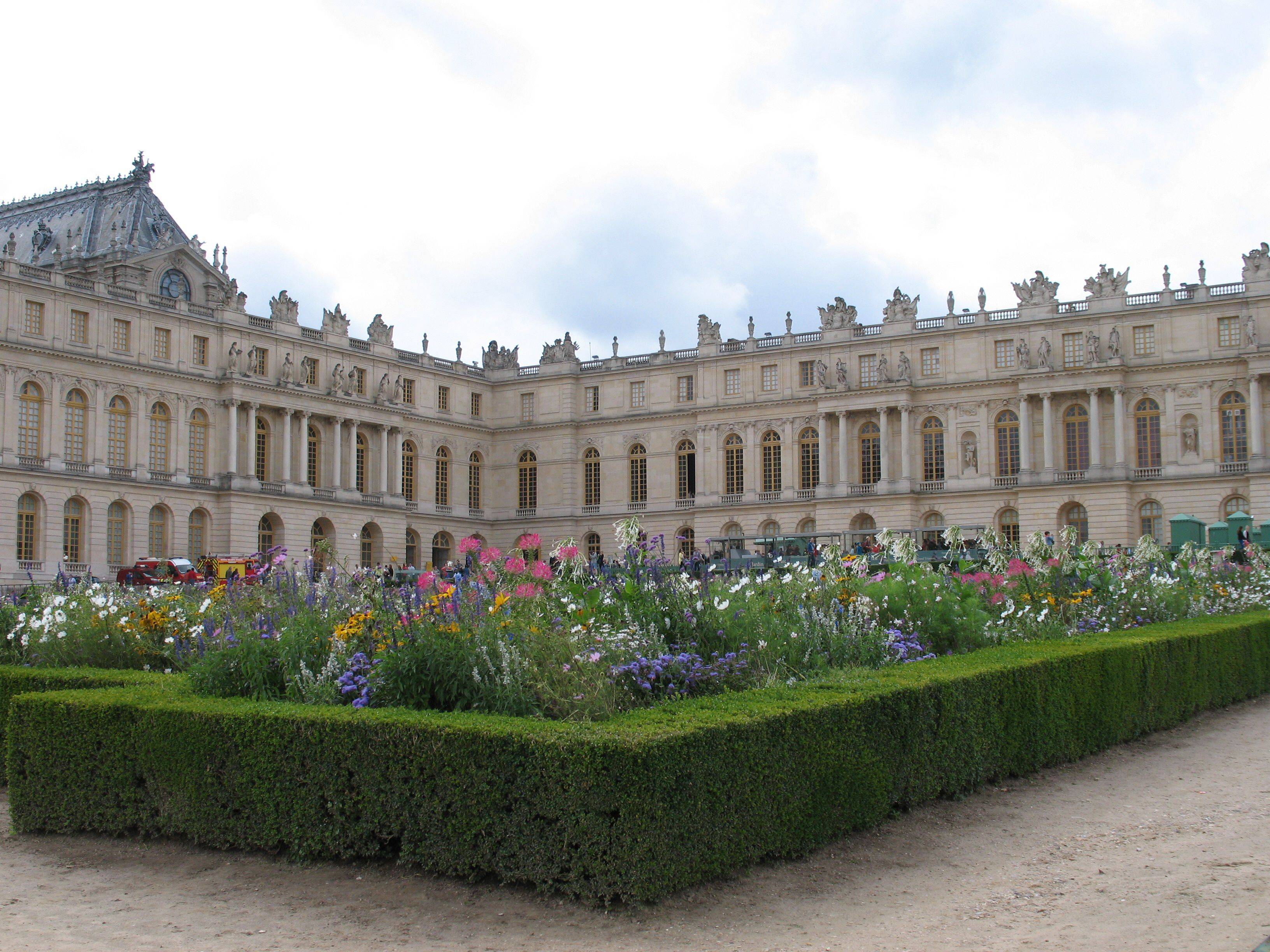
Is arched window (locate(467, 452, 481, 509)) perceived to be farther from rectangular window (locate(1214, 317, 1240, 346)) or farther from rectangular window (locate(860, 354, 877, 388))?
rectangular window (locate(1214, 317, 1240, 346))

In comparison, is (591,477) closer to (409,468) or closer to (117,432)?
(409,468)

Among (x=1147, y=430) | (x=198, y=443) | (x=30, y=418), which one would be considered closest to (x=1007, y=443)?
(x=1147, y=430)

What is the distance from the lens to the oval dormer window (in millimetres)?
65312

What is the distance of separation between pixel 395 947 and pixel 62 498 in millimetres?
46557

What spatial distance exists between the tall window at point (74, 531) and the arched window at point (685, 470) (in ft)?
92.5

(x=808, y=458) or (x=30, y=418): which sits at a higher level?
(x=30, y=418)

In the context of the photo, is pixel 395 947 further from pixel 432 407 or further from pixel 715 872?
pixel 432 407

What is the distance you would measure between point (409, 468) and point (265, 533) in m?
9.69

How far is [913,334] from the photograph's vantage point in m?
58.1

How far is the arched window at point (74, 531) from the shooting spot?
48.5m

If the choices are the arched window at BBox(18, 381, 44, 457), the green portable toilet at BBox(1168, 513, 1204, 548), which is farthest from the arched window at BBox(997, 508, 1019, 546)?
the arched window at BBox(18, 381, 44, 457)

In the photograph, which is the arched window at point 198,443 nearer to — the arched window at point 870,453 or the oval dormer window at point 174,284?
the oval dormer window at point 174,284

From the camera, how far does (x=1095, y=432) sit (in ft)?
178

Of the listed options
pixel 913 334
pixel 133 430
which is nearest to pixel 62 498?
pixel 133 430
